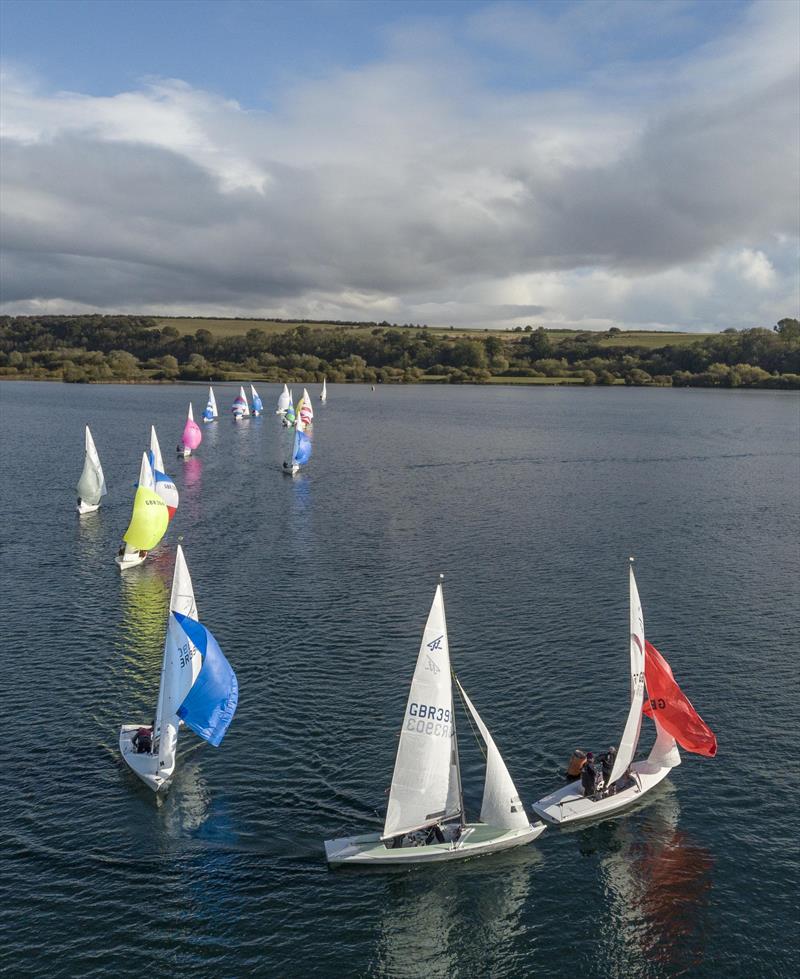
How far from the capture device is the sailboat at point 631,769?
41.8 metres

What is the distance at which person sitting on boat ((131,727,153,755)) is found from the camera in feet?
147

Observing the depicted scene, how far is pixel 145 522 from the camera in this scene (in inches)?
3159

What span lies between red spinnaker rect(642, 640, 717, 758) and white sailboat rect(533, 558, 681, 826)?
78 centimetres

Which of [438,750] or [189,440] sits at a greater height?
[189,440]

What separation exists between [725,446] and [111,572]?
126380 millimetres

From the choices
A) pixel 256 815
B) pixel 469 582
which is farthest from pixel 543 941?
pixel 469 582

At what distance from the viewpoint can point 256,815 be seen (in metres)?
41.2

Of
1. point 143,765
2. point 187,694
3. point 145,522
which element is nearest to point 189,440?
point 145,522

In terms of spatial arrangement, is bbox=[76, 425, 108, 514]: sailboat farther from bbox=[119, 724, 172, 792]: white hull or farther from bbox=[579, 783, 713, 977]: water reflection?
bbox=[579, 783, 713, 977]: water reflection

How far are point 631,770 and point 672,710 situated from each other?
3.70 metres

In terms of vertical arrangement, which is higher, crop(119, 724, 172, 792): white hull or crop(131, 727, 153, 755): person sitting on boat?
crop(131, 727, 153, 755): person sitting on boat

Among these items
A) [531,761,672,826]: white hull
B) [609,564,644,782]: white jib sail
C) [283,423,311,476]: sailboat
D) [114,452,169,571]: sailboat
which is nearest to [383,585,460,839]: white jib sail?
[531,761,672,826]: white hull

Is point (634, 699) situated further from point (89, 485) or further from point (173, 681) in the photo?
point (89, 485)

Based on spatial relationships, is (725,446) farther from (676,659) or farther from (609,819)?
(609,819)
